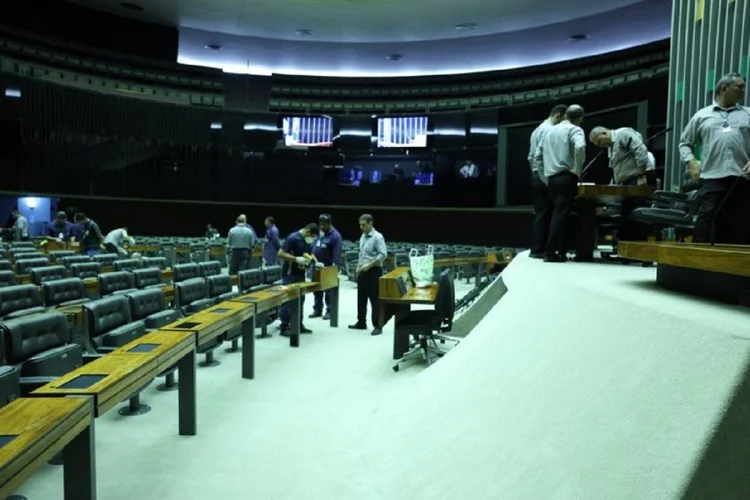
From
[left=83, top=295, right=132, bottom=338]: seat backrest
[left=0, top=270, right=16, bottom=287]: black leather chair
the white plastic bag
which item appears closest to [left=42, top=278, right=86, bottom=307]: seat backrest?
[left=0, top=270, right=16, bottom=287]: black leather chair

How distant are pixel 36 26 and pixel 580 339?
20184mm

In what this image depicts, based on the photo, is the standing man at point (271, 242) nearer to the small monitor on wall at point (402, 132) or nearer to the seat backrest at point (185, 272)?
the seat backrest at point (185, 272)

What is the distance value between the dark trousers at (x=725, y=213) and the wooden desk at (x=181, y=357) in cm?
334

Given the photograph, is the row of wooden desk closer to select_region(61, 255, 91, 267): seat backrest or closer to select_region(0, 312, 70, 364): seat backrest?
select_region(0, 312, 70, 364): seat backrest

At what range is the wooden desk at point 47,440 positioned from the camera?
1.62 m

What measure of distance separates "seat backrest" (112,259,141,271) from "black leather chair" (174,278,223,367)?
6.85ft

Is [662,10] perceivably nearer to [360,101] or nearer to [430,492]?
[360,101]

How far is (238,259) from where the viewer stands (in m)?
9.84

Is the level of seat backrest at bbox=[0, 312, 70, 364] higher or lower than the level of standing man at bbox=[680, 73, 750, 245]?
lower

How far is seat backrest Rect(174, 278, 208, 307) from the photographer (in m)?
5.43

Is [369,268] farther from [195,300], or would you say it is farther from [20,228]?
[20,228]

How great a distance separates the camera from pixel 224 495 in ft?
8.84

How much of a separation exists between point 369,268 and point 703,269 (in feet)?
16.9

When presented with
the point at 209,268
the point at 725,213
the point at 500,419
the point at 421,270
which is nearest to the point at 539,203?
the point at 725,213
